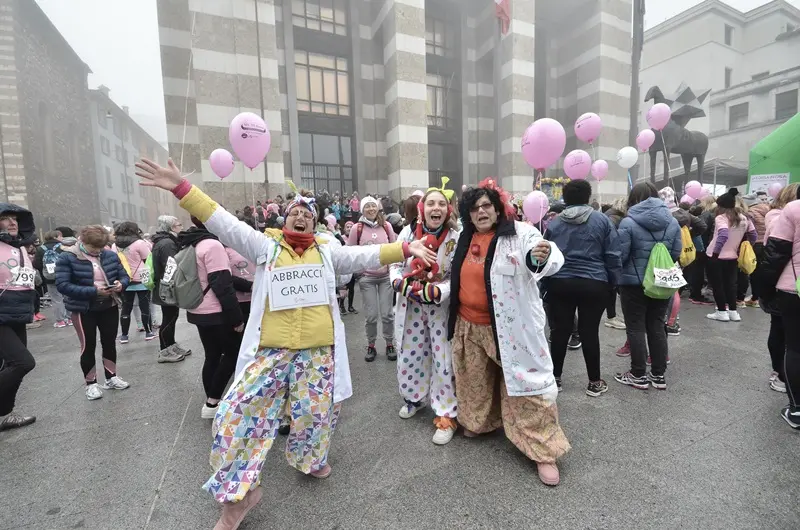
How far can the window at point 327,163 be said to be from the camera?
16.6 meters

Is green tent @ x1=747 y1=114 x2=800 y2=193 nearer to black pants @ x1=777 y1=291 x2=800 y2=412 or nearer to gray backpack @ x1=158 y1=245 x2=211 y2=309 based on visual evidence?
black pants @ x1=777 y1=291 x2=800 y2=412

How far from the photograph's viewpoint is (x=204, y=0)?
12242 millimetres

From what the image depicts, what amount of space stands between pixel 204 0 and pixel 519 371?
15.0 meters

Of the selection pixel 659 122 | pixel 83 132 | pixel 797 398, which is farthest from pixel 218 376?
pixel 83 132

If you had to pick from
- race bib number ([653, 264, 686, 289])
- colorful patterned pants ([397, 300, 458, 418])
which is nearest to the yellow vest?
colorful patterned pants ([397, 300, 458, 418])

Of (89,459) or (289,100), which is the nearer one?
(89,459)

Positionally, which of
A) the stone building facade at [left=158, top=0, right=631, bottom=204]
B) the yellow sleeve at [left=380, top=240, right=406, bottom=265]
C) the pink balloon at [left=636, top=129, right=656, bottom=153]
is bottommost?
the yellow sleeve at [left=380, top=240, right=406, bottom=265]

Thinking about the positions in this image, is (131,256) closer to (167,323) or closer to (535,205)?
(167,323)

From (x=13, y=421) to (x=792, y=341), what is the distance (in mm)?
A: 6734

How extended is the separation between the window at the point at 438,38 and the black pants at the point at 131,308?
17200 mm

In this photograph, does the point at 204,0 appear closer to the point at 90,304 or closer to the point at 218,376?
the point at 90,304

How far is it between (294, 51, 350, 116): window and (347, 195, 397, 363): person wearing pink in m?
13.3

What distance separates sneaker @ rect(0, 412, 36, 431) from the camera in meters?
3.58

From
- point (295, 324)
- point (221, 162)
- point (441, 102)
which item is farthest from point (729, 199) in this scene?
point (441, 102)
